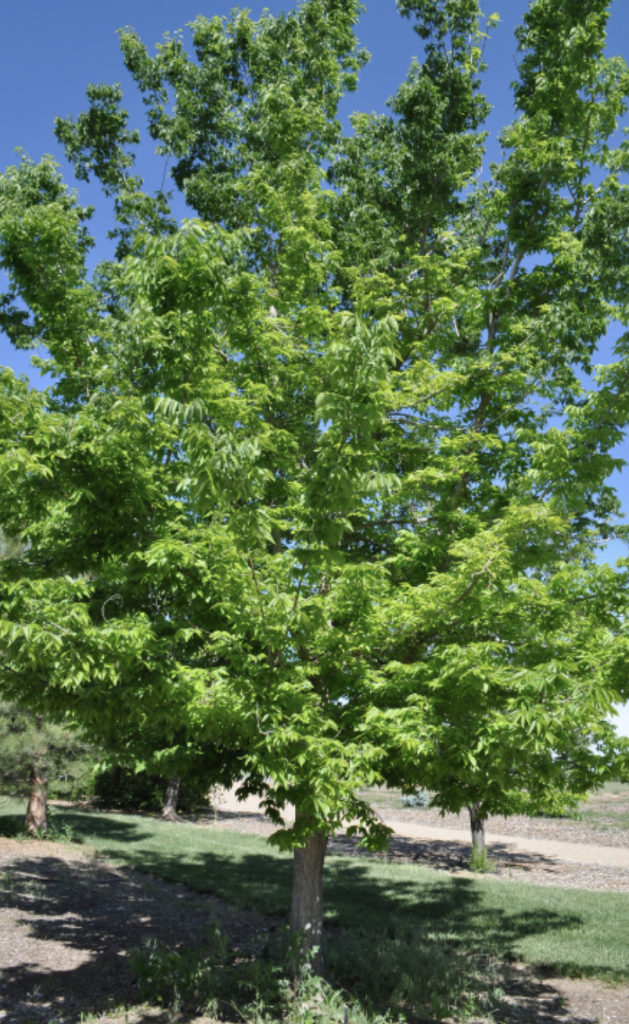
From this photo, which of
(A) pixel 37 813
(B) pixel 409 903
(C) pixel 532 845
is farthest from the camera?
(C) pixel 532 845

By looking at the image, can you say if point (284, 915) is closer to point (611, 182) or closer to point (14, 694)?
point (14, 694)

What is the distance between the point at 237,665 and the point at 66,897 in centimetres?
898

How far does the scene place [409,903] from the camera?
13531mm

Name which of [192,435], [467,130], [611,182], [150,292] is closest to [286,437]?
[150,292]

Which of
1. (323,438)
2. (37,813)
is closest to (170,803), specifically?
(37,813)

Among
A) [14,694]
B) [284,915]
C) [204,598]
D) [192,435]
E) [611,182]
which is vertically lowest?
[284,915]

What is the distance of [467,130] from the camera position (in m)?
10.7

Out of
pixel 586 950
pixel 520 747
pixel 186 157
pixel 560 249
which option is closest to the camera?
pixel 520 747

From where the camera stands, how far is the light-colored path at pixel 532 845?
2161cm

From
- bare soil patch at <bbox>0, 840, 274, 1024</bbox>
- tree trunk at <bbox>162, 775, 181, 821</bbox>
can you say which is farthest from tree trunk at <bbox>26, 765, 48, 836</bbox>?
tree trunk at <bbox>162, 775, 181, 821</bbox>

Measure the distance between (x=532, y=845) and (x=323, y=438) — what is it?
→ 25714 mm

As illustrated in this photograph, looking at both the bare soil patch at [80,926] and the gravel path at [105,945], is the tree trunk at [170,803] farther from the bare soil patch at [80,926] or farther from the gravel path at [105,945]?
the gravel path at [105,945]

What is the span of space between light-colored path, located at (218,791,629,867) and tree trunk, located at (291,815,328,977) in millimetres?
12351

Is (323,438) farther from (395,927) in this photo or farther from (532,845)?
(532,845)
